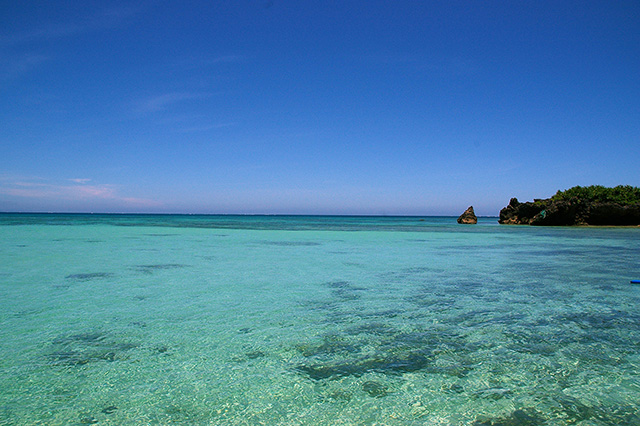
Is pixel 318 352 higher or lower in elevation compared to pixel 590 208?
lower

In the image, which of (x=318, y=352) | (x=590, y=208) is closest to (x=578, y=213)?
(x=590, y=208)

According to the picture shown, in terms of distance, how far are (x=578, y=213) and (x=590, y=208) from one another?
1.70m

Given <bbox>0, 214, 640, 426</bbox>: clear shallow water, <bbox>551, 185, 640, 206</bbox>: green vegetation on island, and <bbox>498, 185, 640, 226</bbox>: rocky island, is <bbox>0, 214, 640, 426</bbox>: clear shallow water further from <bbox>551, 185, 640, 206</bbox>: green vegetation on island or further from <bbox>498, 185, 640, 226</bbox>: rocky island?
<bbox>551, 185, 640, 206</bbox>: green vegetation on island

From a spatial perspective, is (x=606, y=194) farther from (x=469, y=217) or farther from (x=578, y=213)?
(x=469, y=217)

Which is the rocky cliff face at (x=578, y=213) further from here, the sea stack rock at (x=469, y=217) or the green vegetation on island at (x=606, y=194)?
the sea stack rock at (x=469, y=217)

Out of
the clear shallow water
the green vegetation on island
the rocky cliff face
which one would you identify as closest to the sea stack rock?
the rocky cliff face

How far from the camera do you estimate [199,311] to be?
19.4 ft

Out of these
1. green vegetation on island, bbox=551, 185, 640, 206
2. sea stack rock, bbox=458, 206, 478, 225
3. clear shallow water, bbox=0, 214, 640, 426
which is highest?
green vegetation on island, bbox=551, 185, 640, 206

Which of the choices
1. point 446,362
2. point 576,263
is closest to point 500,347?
point 446,362

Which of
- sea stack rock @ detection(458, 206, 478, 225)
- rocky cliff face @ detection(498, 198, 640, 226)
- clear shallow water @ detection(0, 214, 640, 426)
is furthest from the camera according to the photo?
sea stack rock @ detection(458, 206, 478, 225)

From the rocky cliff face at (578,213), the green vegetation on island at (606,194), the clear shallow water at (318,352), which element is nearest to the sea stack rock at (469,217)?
the rocky cliff face at (578,213)

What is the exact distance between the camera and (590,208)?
48969mm

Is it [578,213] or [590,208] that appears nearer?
[590,208]

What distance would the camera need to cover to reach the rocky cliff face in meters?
46.8
